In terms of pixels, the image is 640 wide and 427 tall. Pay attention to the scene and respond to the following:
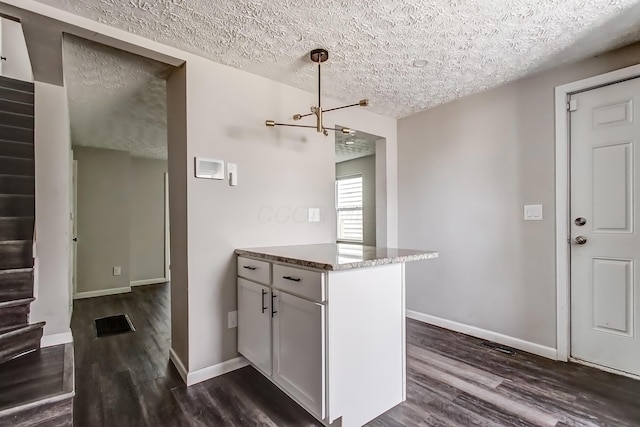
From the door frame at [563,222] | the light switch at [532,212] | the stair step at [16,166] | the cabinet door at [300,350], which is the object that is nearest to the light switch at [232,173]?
the cabinet door at [300,350]

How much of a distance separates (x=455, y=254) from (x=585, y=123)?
150 cm

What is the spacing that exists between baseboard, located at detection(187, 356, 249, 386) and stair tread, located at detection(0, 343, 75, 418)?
0.70m

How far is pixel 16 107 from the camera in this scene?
2.45 metres

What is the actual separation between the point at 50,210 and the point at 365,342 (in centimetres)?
284

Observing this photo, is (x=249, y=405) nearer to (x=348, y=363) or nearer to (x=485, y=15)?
(x=348, y=363)

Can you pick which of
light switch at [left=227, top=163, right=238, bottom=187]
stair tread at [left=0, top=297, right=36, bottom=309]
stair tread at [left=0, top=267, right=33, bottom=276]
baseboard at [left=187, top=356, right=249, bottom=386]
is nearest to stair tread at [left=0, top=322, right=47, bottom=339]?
stair tread at [left=0, top=297, right=36, bottom=309]

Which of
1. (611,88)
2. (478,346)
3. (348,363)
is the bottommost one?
(478,346)

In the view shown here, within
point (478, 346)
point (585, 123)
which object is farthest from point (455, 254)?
point (585, 123)

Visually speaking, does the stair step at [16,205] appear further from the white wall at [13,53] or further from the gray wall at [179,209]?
the white wall at [13,53]

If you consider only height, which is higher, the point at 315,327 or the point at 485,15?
the point at 485,15

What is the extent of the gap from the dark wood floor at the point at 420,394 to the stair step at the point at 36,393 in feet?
0.90

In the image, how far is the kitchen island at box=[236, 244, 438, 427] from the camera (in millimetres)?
1535

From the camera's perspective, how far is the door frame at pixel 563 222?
2.42 meters

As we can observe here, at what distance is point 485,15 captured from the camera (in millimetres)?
1810
